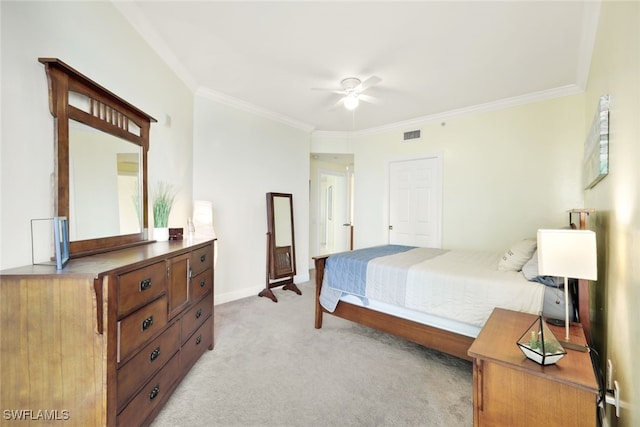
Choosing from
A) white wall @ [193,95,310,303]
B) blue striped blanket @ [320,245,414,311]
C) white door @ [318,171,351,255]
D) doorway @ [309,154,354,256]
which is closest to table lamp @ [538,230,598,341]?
blue striped blanket @ [320,245,414,311]

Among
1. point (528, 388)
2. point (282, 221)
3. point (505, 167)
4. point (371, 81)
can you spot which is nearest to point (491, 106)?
point (505, 167)

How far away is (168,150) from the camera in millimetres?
2846

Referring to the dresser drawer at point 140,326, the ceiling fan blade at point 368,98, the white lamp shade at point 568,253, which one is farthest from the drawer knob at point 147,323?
the ceiling fan blade at point 368,98

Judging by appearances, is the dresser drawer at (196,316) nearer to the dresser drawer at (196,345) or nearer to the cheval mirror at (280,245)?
the dresser drawer at (196,345)

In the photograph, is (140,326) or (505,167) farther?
(505,167)

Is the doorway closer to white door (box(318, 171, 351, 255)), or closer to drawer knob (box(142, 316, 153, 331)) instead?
white door (box(318, 171, 351, 255))

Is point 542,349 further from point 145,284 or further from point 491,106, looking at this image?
point 491,106

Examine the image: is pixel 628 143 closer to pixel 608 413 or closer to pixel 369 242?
pixel 608 413

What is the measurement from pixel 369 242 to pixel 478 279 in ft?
10.1

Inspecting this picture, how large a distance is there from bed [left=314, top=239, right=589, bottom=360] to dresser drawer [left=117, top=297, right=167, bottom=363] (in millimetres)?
1593

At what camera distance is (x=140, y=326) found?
4.82 feet

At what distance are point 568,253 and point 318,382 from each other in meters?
1.75

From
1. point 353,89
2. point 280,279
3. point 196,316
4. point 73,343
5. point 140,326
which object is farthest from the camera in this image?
point 280,279

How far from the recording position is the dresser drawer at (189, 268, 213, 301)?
212 cm
